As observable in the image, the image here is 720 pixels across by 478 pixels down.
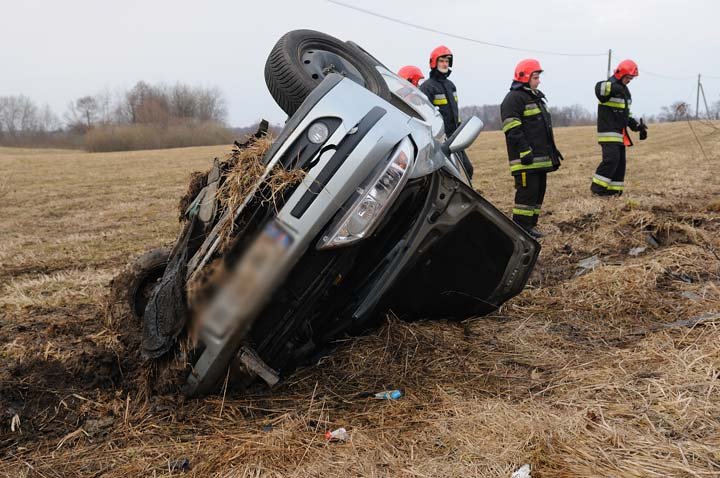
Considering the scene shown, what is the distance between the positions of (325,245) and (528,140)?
4.60 metres

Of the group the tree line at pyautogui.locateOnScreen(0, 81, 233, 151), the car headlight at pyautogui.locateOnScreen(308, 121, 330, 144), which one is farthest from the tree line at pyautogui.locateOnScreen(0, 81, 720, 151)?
the car headlight at pyautogui.locateOnScreen(308, 121, 330, 144)

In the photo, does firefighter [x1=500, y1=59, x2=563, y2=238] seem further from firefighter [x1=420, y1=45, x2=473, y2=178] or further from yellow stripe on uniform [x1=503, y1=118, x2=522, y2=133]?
firefighter [x1=420, y1=45, x2=473, y2=178]

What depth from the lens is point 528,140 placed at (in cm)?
675

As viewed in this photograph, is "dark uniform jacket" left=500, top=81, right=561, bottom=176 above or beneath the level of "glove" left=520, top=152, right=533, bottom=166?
above

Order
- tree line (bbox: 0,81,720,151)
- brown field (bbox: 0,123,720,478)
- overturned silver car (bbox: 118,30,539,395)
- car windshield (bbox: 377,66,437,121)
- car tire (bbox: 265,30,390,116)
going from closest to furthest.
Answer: brown field (bbox: 0,123,720,478) < overturned silver car (bbox: 118,30,539,395) < car tire (bbox: 265,30,390,116) < car windshield (bbox: 377,66,437,121) < tree line (bbox: 0,81,720,151)

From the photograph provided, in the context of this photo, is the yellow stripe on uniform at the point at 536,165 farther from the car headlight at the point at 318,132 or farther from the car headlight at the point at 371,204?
the car headlight at the point at 318,132

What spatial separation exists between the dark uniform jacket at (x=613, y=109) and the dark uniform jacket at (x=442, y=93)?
2187mm

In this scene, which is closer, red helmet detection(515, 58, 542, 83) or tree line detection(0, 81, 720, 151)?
red helmet detection(515, 58, 542, 83)

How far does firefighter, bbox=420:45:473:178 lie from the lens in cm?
764

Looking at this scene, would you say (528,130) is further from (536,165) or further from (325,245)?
(325,245)

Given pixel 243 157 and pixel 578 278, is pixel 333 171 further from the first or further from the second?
pixel 578 278

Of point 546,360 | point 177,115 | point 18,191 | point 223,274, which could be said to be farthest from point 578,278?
point 177,115

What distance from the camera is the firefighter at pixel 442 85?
25.1 ft

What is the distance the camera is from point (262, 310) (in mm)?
2795
